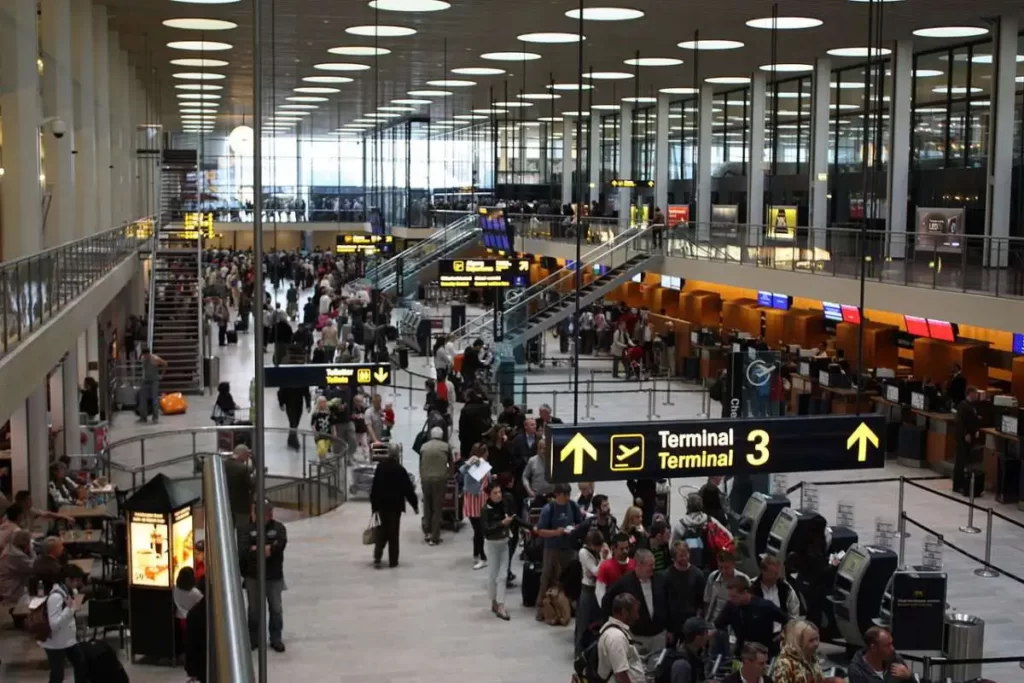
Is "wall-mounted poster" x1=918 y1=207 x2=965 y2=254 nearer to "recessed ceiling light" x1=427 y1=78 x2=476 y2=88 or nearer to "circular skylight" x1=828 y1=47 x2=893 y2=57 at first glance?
"circular skylight" x1=828 y1=47 x2=893 y2=57

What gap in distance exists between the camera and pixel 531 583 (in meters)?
13.1

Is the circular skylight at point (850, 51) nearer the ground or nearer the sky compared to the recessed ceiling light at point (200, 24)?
nearer the sky

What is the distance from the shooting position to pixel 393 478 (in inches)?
557

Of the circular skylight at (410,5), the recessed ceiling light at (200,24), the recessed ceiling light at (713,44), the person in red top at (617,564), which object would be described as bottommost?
the person in red top at (617,564)

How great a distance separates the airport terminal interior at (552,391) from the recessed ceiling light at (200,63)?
240 mm

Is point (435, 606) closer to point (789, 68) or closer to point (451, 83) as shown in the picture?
point (789, 68)

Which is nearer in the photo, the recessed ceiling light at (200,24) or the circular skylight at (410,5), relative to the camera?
the circular skylight at (410,5)

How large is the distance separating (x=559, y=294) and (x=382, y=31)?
393 inches

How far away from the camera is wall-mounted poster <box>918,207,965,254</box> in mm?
18688

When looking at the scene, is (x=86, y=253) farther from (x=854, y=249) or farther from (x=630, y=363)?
(x=630, y=363)

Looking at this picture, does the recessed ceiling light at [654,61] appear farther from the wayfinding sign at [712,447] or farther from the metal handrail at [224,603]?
the metal handrail at [224,603]

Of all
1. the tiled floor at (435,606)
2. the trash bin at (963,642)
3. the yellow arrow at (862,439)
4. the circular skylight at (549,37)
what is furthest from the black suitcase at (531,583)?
the circular skylight at (549,37)

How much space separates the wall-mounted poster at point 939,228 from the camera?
18688 mm

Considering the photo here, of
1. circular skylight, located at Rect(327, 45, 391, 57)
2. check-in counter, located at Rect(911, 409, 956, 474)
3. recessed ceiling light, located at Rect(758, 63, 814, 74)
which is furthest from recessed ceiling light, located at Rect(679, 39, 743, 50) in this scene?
check-in counter, located at Rect(911, 409, 956, 474)
